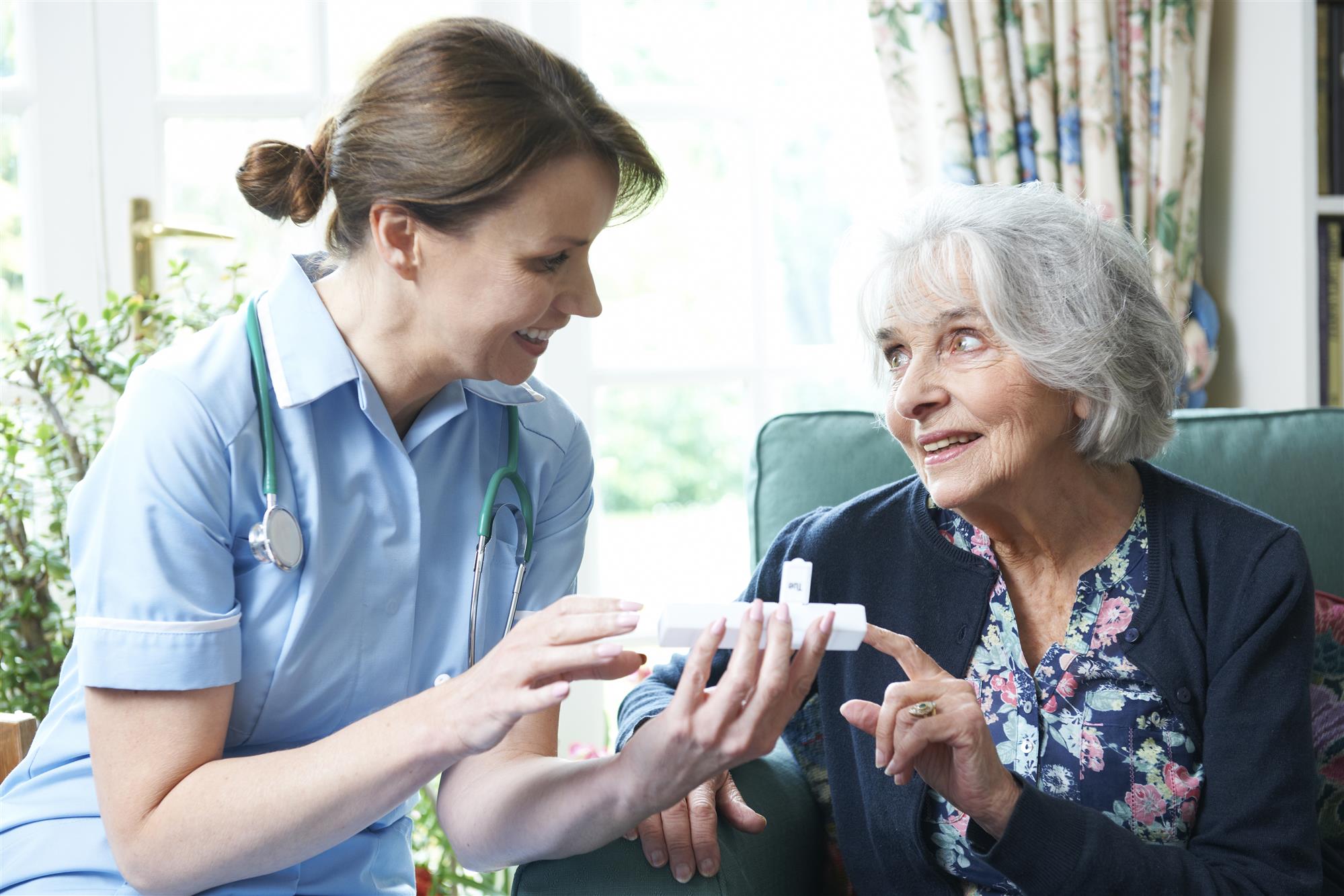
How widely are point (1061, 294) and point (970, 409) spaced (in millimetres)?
163

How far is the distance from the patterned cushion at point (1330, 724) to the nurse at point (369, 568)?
84cm

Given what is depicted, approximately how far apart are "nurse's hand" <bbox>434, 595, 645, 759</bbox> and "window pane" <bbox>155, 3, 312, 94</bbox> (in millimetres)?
1940

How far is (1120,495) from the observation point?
143 cm

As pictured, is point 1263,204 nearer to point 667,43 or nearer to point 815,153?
point 815,153

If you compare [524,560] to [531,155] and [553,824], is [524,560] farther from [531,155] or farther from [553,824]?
[531,155]

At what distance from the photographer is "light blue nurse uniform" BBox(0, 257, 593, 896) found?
105 cm

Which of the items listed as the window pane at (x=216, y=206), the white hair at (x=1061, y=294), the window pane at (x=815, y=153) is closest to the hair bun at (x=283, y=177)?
the white hair at (x=1061, y=294)

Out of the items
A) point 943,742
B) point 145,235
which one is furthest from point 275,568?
point 145,235

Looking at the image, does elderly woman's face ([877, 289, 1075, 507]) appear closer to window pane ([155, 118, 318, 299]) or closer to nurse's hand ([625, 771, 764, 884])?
nurse's hand ([625, 771, 764, 884])

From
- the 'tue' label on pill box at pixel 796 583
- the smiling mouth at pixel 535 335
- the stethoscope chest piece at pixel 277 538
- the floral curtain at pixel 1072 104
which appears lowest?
the 'tue' label on pill box at pixel 796 583

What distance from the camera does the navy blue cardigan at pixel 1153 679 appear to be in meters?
1.19

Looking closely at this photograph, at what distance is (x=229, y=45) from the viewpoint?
99.8 inches

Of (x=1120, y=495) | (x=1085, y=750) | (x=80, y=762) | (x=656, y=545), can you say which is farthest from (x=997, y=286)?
(x=656, y=545)

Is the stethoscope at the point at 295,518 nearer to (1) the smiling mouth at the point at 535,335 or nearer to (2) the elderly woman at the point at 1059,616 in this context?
(1) the smiling mouth at the point at 535,335
